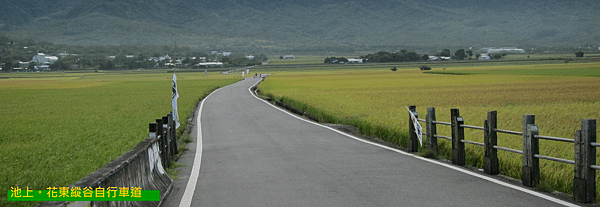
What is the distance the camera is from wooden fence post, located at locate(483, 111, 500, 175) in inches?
372

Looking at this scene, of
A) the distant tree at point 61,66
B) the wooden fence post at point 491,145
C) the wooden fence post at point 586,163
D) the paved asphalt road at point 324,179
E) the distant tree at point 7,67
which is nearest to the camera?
the wooden fence post at point 586,163

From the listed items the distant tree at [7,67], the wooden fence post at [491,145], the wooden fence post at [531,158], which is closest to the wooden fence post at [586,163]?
the wooden fence post at [531,158]

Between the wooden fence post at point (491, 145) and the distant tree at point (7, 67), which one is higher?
the distant tree at point (7, 67)

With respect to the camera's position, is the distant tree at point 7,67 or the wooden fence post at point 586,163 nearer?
the wooden fence post at point 586,163

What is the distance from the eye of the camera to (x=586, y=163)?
7.38 m

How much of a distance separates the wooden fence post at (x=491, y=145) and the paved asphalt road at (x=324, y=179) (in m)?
0.27

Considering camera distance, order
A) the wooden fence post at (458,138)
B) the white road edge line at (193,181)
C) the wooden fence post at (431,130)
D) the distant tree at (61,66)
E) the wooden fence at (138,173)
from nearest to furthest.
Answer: the wooden fence at (138,173), the white road edge line at (193,181), the wooden fence post at (458,138), the wooden fence post at (431,130), the distant tree at (61,66)

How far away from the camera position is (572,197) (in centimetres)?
766

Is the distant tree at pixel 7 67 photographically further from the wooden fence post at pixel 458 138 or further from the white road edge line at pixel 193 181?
the wooden fence post at pixel 458 138

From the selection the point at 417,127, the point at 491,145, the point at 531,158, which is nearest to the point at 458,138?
the point at 491,145

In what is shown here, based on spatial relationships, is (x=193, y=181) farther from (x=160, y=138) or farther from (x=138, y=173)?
(x=138, y=173)

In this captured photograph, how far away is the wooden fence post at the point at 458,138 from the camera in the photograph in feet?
34.8

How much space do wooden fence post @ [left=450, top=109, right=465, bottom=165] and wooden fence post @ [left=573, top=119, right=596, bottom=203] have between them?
3173 mm

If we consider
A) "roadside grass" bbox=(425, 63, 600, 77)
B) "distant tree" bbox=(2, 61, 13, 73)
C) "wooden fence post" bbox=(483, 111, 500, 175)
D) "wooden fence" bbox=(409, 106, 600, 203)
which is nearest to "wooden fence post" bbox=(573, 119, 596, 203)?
"wooden fence" bbox=(409, 106, 600, 203)
